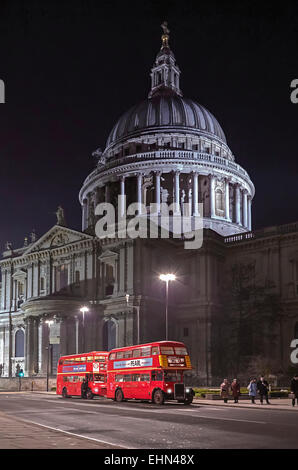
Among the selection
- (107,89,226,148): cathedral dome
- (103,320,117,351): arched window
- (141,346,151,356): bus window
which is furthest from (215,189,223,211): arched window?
(141,346,151,356): bus window

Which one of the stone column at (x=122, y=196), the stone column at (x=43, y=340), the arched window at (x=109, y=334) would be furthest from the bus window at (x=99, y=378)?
the stone column at (x=122, y=196)

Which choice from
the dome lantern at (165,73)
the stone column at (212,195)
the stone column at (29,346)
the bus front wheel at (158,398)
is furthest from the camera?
the dome lantern at (165,73)

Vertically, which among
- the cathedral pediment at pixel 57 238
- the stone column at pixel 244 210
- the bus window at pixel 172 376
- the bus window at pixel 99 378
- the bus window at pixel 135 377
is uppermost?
the stone column at pixel 244 210

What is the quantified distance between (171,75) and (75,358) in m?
76.6

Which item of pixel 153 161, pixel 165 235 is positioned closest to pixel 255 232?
pixel 165 235

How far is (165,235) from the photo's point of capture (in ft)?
250

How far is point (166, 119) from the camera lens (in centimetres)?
10212

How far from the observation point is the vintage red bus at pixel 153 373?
1534 inches

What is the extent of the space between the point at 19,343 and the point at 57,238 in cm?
1673

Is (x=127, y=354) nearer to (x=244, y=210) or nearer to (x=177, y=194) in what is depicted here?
(x=177, y=194)

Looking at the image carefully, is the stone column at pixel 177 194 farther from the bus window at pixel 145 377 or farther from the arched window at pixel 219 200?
the bus window at pixel 145 377

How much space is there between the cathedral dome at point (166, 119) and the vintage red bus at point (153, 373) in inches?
2450

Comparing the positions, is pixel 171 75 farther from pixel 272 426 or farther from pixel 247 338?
pixel 272 426
